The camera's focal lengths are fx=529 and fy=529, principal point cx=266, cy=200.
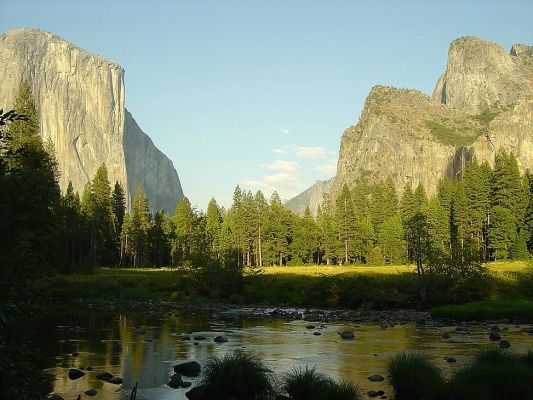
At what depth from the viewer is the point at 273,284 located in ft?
188

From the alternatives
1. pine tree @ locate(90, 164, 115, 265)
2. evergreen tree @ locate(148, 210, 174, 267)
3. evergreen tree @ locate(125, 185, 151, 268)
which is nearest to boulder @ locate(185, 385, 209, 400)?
pine tree @ locate(90, 164, 115, 265)

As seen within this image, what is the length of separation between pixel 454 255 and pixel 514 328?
517 inches

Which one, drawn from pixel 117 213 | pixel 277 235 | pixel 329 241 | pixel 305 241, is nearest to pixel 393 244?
pixel 329 241

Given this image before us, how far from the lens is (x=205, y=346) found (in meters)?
26.2

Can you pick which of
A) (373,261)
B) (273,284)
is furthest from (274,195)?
(273,284)

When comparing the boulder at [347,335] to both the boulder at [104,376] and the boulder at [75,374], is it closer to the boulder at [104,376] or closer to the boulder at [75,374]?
the boulder at [104,376]

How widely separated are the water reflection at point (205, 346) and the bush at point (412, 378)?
1.22 m

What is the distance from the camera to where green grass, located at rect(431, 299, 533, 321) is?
126 ft

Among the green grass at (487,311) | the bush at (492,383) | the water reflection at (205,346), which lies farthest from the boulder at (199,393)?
the green grass at (487,311)

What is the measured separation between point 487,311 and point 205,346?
23194 mm

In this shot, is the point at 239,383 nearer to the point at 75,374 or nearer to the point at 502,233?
the point at 75,374

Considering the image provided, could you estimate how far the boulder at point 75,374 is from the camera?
1844 centimetres

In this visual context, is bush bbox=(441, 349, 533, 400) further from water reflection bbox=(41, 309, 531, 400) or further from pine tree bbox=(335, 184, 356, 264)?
pine tree bbox=(335, 184, 356, 264)

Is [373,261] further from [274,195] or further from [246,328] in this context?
[246,328]
